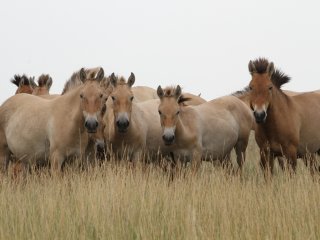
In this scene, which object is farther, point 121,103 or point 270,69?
point 270,69

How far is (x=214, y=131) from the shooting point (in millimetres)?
13430

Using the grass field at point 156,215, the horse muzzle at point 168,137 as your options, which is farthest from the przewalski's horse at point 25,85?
the grass field at point 156,215

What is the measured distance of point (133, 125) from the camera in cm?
1166

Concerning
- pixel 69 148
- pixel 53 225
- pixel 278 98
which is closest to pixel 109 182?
pixel 69 148

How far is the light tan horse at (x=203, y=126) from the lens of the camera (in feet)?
38.5

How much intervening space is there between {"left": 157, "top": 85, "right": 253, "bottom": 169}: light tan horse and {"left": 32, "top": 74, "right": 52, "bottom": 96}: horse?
196 inches

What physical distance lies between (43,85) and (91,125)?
293 inches

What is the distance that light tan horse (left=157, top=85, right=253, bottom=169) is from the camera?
11.7m

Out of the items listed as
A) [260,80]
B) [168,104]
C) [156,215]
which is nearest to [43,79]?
[168,104]

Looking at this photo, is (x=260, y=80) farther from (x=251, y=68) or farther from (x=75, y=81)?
(x=75, y=81)

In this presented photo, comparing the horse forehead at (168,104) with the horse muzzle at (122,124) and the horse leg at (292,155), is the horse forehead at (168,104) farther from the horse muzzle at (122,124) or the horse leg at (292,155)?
the horse leg at (292,155)

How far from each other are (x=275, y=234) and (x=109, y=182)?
3.48m

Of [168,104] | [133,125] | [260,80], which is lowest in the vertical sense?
[133,125]

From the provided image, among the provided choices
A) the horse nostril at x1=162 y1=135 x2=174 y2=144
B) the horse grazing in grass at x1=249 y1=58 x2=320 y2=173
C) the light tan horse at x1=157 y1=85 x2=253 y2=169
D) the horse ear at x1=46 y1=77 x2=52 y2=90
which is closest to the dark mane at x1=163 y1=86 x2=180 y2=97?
the light tan horse at x1=157 y1=85 x2=253 y2=169
